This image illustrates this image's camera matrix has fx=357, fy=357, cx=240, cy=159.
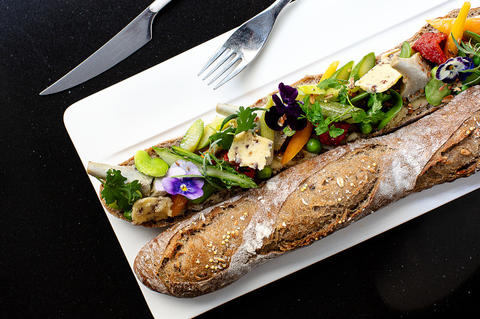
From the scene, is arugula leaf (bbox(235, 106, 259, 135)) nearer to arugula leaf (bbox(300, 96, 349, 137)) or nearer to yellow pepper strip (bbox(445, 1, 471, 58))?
arugula leaf (bbox(300, 96, 349, 137))

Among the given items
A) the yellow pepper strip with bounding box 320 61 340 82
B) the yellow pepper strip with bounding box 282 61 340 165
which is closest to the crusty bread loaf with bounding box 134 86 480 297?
the yellow pepper strip with bounding box 282 61 340 165

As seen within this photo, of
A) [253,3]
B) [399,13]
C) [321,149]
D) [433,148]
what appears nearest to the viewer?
[433,148]

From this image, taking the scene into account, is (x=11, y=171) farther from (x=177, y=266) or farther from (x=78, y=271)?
(x=177, y=266)

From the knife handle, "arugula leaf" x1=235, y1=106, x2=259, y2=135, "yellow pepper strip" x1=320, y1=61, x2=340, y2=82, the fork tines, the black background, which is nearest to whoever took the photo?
"arugula leaf" x1=235, y1=106, x2=259, y2=135

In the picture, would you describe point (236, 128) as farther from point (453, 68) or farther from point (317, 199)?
point (453, 68)

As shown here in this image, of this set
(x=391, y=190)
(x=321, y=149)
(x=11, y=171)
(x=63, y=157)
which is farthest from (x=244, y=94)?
(x=11, y=171)

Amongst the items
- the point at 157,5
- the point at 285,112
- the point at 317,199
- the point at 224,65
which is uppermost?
the point at 157,5

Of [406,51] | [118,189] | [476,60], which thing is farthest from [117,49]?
[476,60]
